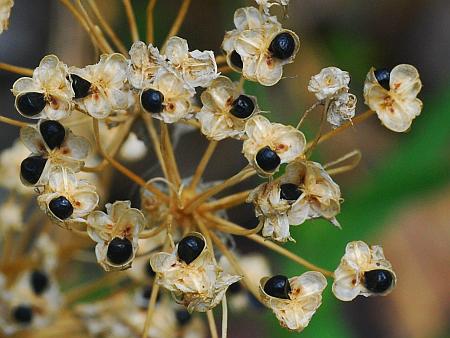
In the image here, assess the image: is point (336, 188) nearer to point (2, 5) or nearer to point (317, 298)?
point (317, 298)

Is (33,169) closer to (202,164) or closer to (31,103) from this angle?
(31,103)

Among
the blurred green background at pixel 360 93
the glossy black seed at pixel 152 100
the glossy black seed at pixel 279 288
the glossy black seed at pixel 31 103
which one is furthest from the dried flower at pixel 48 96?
the blurred green background at pixel 360 93

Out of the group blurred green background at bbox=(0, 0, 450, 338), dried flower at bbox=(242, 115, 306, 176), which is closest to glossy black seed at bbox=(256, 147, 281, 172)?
dried flower at bbox=(242, 115, 306, 176)

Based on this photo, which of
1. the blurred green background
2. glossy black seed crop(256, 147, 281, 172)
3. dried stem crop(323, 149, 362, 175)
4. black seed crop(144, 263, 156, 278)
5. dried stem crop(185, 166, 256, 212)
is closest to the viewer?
glossy black seed crop(256, 147, 281, 172)

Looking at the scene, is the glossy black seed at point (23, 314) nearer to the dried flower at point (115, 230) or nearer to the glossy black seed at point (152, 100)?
the dried flower at point (115, 230)

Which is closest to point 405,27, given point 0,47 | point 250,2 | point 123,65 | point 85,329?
point 250,2

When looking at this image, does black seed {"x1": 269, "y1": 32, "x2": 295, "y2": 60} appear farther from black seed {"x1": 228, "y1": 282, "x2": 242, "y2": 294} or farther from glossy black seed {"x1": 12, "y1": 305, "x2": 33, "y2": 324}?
glossy black seed {"x1": 12, "y1": 305, "x2": 33, "y2": 324}
